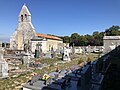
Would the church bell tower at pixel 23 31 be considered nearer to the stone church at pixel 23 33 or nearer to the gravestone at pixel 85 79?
the stone church at pixel 23 33

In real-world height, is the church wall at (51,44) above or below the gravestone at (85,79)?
above

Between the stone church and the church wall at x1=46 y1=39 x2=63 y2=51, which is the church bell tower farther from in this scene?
the church wall at x1=46 y1=39 x2=63 y2=51

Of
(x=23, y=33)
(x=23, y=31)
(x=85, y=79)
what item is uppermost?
(x=23, y=31)

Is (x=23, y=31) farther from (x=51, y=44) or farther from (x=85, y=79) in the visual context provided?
(x=85, y=79)

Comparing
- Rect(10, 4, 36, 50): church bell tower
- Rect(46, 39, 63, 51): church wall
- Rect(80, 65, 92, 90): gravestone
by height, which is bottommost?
Rect(80, 65, 92, 90): gravestone

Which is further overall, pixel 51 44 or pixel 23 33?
pixel 51 44

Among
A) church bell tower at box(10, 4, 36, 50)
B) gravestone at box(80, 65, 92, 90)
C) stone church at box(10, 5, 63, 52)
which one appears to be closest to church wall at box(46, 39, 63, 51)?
stone church at box(10, 5, 63, 52)

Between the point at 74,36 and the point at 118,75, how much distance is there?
2889 inches

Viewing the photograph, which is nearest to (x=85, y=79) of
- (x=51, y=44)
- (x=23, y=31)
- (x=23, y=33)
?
(x=23, y=33)

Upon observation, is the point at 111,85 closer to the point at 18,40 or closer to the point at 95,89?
the point at 95,89

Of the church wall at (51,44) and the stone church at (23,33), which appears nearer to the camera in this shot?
the stone church at (23,33)

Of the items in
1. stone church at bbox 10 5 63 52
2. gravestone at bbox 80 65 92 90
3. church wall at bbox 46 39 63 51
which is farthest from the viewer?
church wall at bbox 46 39 63 51

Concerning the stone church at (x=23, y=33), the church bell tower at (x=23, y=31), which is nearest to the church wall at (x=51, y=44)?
the stone church at (x=23, y=33)

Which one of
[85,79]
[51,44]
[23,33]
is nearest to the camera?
[85,79]
